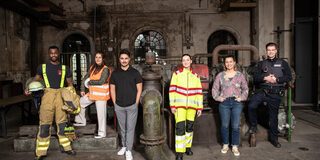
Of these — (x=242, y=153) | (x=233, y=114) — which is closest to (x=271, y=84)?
(x=233, y=114)

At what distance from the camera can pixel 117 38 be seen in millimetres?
11008

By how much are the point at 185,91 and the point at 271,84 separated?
1709 millimetres

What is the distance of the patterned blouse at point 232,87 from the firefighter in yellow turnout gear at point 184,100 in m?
0.49

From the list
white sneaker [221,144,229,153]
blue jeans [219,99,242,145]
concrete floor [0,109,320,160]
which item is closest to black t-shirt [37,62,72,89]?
concrete floor [0,109,320,160]

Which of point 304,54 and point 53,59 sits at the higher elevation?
point 304,54

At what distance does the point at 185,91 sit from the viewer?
3383mm

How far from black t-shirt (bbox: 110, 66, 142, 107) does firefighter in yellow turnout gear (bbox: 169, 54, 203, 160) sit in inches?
23.9

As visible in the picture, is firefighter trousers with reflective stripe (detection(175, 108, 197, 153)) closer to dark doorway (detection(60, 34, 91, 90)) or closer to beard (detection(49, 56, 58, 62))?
beard (detection(49, 56, 58, 62))

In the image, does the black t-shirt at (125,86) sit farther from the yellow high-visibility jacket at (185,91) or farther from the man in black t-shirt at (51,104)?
the man in black t-shirt at (51,104)

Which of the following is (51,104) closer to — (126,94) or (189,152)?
(126,94)

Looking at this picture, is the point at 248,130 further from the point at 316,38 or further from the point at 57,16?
the point at 57,16

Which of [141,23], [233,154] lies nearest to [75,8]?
[141,23]

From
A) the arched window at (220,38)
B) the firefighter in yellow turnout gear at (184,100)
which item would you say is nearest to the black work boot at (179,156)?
the firefighter in yellow turnout gear at (184,100)

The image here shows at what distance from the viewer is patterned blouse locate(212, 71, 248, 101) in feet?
11.8
